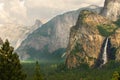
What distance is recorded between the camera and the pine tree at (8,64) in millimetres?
42781

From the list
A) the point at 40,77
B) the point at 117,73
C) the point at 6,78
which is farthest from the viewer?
the point at 6,78

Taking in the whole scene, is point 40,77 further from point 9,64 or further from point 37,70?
point 9,64

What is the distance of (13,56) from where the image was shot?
4322 centimetres

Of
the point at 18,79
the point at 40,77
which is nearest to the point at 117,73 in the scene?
the point at 40,77

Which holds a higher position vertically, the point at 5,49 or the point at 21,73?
the point at 5,49

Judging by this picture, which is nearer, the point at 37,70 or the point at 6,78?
the point at 37,70

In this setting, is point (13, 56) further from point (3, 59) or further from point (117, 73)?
point (117, 73)

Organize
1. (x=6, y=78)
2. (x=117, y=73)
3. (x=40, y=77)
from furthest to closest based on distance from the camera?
(x=6, y=78) → (x=40, y=77) → (x=117, y=73)

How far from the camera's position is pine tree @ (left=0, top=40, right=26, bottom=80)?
42.8 metres

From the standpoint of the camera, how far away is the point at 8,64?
42.8m

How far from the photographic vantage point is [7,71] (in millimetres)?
43062

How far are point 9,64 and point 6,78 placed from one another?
1.69 m

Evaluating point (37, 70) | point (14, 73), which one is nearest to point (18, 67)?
point (14, 73)

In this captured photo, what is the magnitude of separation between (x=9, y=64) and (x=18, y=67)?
1276 millimetres
